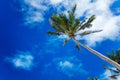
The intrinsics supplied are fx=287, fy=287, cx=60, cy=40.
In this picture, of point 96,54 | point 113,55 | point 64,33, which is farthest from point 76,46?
point 96,54

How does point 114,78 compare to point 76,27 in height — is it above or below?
below

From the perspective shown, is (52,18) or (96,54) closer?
(96,54)

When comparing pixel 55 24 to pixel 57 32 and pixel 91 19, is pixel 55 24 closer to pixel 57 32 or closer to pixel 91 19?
pixel 57 32

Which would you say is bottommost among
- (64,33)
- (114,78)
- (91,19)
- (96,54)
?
(96,54)

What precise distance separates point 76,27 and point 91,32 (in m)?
1.81

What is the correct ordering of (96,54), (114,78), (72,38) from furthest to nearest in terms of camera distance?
(114,78), (72,38), (96,54)

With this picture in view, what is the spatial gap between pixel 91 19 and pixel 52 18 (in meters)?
4.16

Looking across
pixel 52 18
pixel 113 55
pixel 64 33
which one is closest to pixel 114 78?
pixel 113 55

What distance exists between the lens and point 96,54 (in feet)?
81.0

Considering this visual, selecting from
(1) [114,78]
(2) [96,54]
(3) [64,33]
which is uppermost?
(3) [64,33]

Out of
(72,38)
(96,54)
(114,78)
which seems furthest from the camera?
(114,78)

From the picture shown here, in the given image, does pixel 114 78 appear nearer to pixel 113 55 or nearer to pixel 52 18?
pixel 113 55

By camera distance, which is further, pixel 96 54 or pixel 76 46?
pixel 76 46

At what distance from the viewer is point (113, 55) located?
1288 inches
